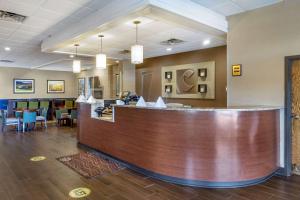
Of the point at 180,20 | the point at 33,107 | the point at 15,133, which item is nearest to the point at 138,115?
the point at 180,20

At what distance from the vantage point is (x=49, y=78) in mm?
12805

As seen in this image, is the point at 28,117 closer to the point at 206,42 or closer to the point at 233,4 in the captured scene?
the point at 206,42

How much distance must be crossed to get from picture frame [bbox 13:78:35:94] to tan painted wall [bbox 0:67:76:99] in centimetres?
16

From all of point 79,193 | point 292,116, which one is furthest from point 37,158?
point 292,116

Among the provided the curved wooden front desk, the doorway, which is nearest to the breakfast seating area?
the curved wooden front desk

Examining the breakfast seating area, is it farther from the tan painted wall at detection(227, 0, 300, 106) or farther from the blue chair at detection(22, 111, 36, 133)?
the tan painted wall at detection(227, 0, 300, 106)

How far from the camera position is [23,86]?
1198 centimetres

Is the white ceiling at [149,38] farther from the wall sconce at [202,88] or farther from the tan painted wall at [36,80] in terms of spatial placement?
the tan painted wall at [36,80]

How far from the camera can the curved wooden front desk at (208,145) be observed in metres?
3.05

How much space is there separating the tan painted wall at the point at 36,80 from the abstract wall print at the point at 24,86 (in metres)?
0.17

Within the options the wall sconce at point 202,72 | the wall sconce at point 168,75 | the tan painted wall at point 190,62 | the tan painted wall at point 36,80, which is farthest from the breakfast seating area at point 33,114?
the wall sconce at point 202,72

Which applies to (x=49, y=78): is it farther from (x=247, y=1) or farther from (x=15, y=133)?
(x=247, y=1)

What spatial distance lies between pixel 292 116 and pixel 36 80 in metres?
12.7

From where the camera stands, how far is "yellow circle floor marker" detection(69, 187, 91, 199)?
282 cm
